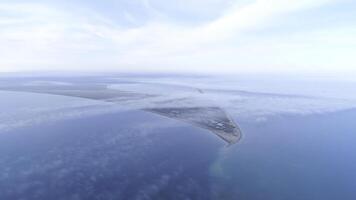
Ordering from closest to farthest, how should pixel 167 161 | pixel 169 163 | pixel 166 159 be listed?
pixel 169 163, pixel 167 161, pixel 166 159

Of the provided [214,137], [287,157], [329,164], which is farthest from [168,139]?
[329,164]

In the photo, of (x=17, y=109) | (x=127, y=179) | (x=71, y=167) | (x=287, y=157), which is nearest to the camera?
(x=127, y=179)

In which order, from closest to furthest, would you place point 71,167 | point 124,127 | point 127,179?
1. point 127,179
2. point 71,167
3. point 124,127

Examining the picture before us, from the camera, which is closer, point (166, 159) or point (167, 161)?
point (167, 161)

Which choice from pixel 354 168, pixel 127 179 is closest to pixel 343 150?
pixel 354 168

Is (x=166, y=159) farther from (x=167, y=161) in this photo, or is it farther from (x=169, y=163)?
(x=169, y=163)

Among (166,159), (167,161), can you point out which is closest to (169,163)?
(167,161)

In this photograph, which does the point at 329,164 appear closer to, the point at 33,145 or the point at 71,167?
the point at 71,167

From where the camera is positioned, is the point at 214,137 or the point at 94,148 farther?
Answer: the point at 214,137

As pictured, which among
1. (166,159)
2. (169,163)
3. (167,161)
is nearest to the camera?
(169,163)

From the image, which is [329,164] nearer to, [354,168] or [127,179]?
[354,168]
